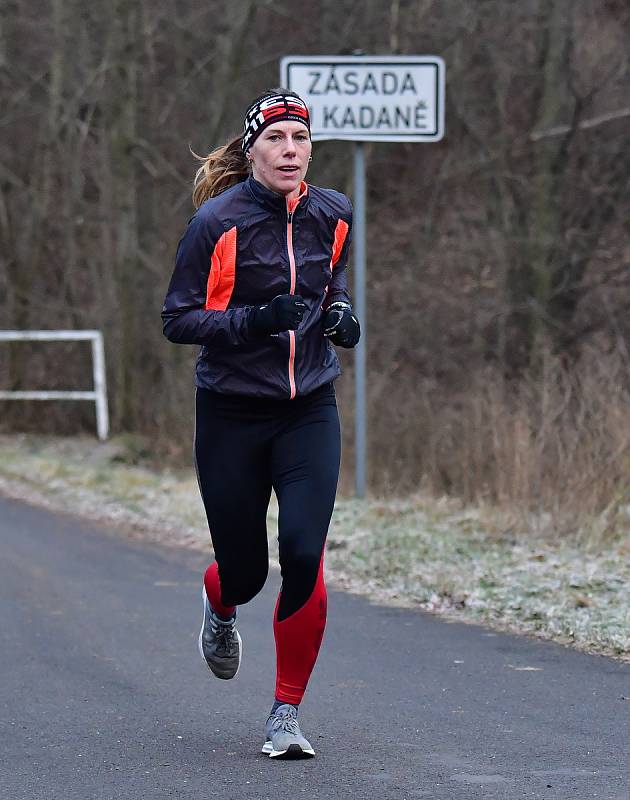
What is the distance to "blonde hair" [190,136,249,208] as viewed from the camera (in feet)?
16.6

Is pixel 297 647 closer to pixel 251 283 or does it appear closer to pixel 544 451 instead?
pixel 251 283

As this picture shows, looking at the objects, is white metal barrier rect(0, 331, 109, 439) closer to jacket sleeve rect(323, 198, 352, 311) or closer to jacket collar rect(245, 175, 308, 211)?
jacket sleeve rect(323, 198, 352, 311)

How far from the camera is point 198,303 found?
478 cm

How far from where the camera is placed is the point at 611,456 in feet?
33.3

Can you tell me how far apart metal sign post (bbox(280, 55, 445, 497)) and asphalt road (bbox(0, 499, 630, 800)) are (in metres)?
3.79

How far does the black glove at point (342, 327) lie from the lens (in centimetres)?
475

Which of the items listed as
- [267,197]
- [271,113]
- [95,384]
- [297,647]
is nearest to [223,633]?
[297,647]

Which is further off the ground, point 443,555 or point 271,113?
point 271,113

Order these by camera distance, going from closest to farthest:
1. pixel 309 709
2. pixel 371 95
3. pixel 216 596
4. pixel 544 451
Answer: pixel 216 596
pixel 309 709
pixel 544 451
pixel 371 95

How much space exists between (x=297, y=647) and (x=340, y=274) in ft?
3.98

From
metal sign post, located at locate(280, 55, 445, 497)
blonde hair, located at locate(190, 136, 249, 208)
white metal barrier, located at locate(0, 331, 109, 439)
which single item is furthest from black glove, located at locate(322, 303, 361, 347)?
white metal barrier, located at locate(0, 331, 109, 439)

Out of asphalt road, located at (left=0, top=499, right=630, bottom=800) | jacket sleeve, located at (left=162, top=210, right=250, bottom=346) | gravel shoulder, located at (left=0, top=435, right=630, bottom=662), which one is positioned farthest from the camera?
gravel shoulder, located at (left=0, top=435, right=630, bottom=662)

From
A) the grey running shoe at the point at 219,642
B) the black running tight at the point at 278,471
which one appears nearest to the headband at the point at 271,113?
the black running tight at the point at 278,471

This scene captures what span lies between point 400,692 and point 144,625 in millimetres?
1972
